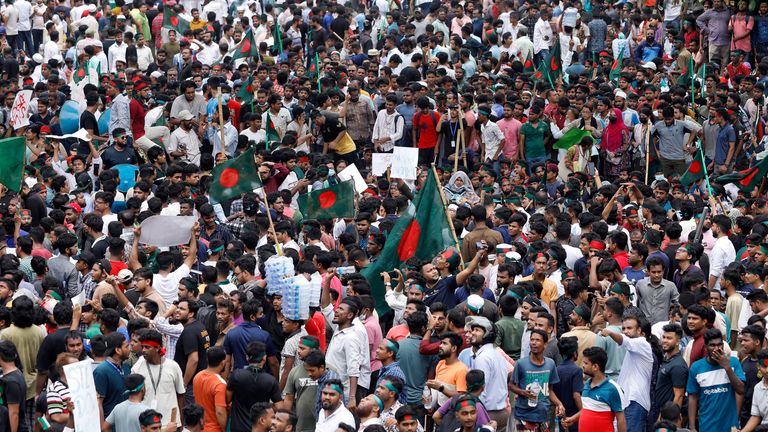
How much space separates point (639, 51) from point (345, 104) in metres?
7.60

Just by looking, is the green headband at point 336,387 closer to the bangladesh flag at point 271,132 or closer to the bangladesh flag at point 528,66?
the bangladesh flag at point 271,132

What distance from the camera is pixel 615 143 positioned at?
Answer: 810 inches

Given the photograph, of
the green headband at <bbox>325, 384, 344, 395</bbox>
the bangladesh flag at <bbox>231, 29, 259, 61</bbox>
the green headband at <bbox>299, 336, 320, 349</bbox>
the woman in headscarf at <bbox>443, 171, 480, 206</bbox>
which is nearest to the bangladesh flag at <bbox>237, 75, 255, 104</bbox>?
the bangladesh flag at <bbox>231, 29, 259, 61</bbox>

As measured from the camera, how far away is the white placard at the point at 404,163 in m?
17.9

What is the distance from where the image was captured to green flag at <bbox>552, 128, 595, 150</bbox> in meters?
20.2

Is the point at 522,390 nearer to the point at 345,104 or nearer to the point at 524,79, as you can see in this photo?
the point at 345,104

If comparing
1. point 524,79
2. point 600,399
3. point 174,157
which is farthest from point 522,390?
point 524,79

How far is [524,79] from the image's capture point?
2302 cm

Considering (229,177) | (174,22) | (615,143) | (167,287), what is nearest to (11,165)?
→ (229,177)

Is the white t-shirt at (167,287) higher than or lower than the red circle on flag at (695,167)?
lower

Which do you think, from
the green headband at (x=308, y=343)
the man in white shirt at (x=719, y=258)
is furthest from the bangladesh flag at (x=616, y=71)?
the green headband at (x=308, y=343)

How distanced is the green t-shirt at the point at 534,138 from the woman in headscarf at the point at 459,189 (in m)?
2.48

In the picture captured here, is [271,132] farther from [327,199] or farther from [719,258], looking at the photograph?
[719,258]

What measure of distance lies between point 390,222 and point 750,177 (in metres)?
4.80
